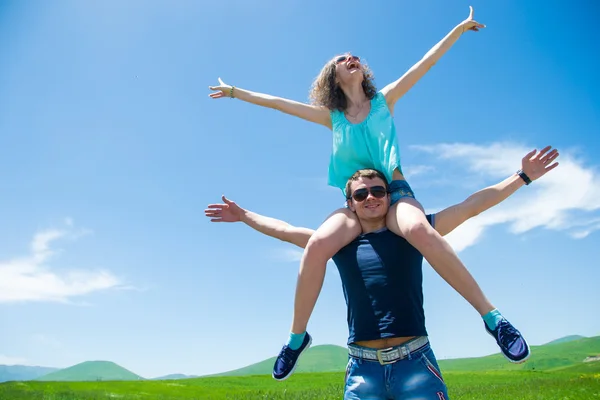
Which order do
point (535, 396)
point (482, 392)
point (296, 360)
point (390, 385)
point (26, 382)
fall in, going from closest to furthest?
point (390, 385) < point (296, 360) < point (535, 396) < point (482, 392) < point (26, 382)

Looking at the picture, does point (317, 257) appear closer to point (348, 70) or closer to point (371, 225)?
point (371, 225)

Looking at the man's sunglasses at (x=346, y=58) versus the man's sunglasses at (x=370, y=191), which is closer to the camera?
the man's sunglasses at (x=370, y=191)

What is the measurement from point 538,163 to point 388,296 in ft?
6.56

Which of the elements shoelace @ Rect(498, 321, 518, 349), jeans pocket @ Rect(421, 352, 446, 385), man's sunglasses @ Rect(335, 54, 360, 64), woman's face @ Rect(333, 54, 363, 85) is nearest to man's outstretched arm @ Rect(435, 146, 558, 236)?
shoelace @ Rect(498, 321, 518, 349)

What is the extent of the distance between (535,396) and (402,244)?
47.8ft

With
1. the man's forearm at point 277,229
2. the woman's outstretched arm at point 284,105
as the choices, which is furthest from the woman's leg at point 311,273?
the woman's outstretched arm at point 284,105

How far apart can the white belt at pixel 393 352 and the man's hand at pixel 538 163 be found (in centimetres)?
193

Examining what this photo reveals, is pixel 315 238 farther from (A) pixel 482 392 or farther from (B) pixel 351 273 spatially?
(A) pixel 482 392

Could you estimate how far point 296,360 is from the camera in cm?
415

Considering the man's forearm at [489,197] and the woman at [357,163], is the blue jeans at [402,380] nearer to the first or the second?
the woman at [357,163]

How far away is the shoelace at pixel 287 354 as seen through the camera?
4090mm

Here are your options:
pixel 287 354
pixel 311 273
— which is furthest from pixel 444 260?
pixel 287 354

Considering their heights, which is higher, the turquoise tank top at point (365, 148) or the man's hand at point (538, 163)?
the turquoise tank top at point (365, 148)

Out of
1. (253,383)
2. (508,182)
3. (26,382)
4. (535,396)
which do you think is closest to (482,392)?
(535,396)
